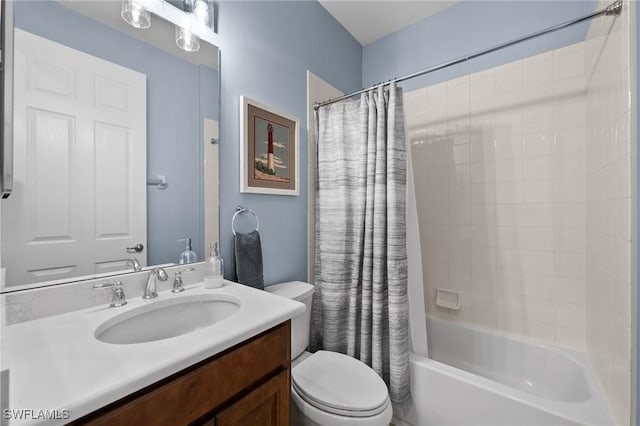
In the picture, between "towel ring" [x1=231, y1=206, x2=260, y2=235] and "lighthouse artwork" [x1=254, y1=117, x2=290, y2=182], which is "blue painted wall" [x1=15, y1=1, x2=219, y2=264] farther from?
"lighthouse artwork" [x1=254, y1=117, x2=290, y2=182]

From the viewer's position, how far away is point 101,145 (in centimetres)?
95

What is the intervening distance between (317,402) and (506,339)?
54.1 inches

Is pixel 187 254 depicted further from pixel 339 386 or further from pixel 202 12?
pixel 202 12

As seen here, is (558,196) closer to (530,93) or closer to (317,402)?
(530,93)

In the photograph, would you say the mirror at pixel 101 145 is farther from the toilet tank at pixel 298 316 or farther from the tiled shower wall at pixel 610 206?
the tiled shower wall at pixel 610 206

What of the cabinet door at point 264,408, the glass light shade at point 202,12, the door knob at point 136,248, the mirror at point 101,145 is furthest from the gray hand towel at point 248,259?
the glass light shade at point 202,12

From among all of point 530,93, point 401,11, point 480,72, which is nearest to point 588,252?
point 530,93

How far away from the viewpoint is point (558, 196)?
1648 millimetres

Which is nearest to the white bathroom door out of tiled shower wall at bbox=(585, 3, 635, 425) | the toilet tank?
the toilet tank

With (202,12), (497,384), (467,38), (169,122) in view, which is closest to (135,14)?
(202,12)

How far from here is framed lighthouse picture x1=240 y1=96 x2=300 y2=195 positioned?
4.75 feet

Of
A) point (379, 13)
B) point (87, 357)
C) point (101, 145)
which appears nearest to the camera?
point (87, 357)

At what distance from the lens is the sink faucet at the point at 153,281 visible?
1.03 m

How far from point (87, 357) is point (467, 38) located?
100 inches
